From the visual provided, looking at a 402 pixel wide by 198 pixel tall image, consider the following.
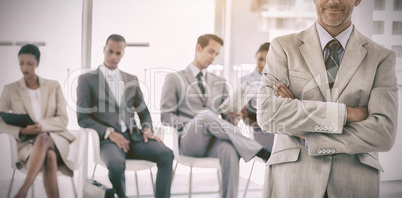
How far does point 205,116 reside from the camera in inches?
147

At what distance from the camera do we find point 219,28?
12.7 feet

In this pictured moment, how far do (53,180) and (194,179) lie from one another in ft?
4.44

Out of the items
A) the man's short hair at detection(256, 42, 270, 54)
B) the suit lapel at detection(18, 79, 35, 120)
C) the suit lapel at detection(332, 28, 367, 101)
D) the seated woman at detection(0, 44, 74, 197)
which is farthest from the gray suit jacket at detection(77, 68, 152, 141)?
the suit lapel at detection(332, 28, 367, 101)

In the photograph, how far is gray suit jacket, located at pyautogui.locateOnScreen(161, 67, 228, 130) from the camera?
3655mm

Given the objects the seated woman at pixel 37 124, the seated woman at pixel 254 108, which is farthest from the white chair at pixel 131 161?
the seated woman at pixel 254 108

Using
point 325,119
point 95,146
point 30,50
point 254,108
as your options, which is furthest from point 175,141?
point 325,119

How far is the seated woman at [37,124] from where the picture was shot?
3.33 meters

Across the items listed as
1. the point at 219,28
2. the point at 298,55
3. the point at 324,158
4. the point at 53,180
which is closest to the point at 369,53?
the point at 298,55

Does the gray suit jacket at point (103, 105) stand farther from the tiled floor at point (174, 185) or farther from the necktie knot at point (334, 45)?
the necktie knot at point (334, 45)

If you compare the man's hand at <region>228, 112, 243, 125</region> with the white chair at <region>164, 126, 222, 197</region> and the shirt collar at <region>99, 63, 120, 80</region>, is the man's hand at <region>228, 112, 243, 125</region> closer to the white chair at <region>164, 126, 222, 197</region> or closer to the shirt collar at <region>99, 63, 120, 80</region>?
the white chair at <region>164, 126, 222, 197</region>

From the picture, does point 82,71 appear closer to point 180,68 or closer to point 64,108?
point 64,108

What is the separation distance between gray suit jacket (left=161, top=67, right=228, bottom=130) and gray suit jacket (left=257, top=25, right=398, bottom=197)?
141 centimetres

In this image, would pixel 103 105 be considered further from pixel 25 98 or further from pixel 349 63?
pixel 349 63

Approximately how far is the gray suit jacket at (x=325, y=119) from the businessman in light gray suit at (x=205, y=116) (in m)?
1.41
